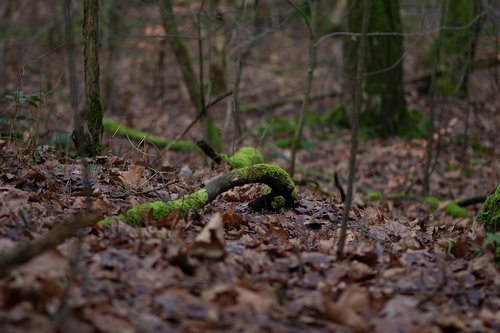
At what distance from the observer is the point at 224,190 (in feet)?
14.9

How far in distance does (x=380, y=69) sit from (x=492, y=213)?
21.6ft

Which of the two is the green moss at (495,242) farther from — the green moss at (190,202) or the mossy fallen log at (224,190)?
the green moss at (190,202)

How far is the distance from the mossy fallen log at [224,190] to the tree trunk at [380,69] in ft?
20.0

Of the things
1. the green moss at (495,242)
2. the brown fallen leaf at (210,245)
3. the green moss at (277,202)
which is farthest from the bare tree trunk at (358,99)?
the green moss at (277,202)

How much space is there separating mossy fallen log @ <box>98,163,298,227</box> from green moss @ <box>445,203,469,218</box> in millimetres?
3301

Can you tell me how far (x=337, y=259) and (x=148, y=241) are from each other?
1.25m

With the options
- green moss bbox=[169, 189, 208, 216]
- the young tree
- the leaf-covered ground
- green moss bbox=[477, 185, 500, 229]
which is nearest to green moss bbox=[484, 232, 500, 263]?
the leaf-covered ground

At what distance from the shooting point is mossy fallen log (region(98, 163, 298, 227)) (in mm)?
3922

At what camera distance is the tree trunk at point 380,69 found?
1070cm

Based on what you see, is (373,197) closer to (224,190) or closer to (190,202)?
(224,190)

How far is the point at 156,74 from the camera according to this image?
53.0ft

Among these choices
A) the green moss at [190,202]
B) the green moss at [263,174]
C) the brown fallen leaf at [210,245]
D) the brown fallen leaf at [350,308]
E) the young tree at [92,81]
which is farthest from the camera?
the young tree at [92,81]

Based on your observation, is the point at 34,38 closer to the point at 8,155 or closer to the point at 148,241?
the point at 8,155

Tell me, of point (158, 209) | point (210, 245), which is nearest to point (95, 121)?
point (158, 209)
